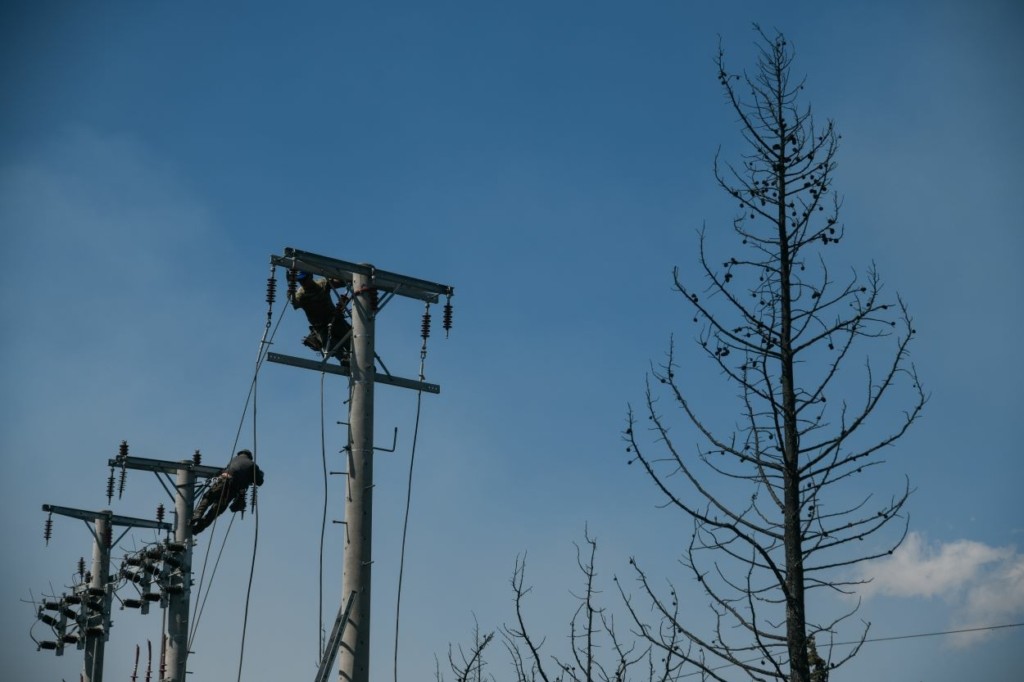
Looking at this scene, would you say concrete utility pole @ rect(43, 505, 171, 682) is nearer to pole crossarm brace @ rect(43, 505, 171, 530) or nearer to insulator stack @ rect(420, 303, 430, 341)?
pole crossarm brace @ rect(43, 505, 171, 530)

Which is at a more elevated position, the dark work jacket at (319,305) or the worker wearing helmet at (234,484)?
the worker wearing helmet at (234,484)

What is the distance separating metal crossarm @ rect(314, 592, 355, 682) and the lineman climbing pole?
26mm

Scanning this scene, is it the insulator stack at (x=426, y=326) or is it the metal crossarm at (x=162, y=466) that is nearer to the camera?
the insulator stack at (x=426, y=326)

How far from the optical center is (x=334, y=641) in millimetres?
9664

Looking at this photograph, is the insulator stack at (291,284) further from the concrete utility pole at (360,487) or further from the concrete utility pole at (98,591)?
the concrete utility pole at (98,591)

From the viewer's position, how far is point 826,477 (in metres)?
6.64

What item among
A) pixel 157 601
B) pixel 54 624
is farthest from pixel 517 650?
pixel 54 624

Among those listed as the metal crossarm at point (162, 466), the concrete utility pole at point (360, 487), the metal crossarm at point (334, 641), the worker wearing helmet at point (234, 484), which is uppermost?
the metal crossarm at point (162, 466)

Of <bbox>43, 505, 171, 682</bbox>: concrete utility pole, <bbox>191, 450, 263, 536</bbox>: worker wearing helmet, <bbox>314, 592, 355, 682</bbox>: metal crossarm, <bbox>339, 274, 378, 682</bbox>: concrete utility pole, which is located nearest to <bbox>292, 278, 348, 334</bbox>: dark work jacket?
<bbox>339, 274, 378, 682</bbox>: concrete utility pole

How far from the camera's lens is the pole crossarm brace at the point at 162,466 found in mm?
22359

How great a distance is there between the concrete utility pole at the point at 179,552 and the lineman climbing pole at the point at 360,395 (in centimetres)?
1101

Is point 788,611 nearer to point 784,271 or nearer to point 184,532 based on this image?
point 784,271

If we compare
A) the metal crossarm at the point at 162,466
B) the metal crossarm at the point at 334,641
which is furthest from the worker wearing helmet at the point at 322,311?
the metal crossarm at the point at 162,466

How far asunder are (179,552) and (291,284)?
39.4ft
